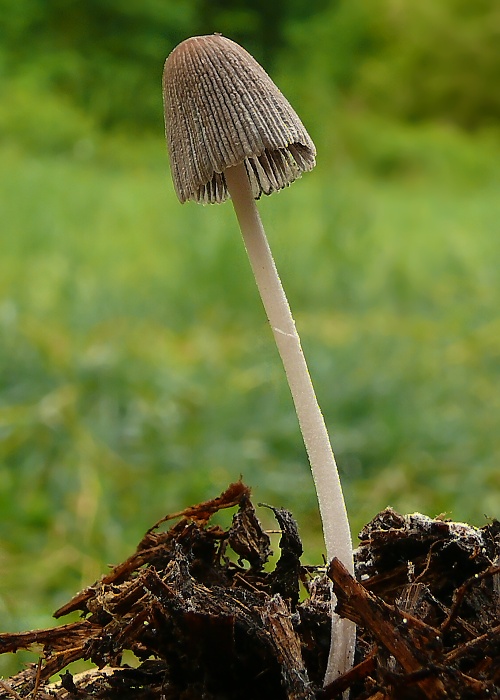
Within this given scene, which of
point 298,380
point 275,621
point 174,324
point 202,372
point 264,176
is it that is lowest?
point 275,621

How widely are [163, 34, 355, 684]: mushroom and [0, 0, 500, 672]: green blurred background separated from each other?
0.38 meters

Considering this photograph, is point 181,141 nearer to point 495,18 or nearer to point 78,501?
point 78,501

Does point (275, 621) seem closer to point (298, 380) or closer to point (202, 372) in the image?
point (298, 380)

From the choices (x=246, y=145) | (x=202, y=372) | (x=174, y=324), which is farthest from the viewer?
(x=174, y=324)

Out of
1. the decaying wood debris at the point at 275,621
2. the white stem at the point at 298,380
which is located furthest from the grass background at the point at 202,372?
the white stem at the point at 298,380

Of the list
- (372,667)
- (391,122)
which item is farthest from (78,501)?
(391,122)

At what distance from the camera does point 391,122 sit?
12898 millimetres

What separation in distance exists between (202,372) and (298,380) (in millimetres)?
1974

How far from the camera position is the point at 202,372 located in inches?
111

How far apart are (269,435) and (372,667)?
1700 millimetres

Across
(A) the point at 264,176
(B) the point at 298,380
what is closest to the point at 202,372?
(A) the point at 264,176

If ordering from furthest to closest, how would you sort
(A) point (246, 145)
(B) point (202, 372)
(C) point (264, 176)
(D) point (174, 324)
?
(D) point (174, 324) → (B) point (202, 372) → (C) point (264, 176) → (A) point (246, 145)

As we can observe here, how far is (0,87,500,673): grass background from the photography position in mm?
2160

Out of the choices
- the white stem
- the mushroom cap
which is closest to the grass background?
the white stem
